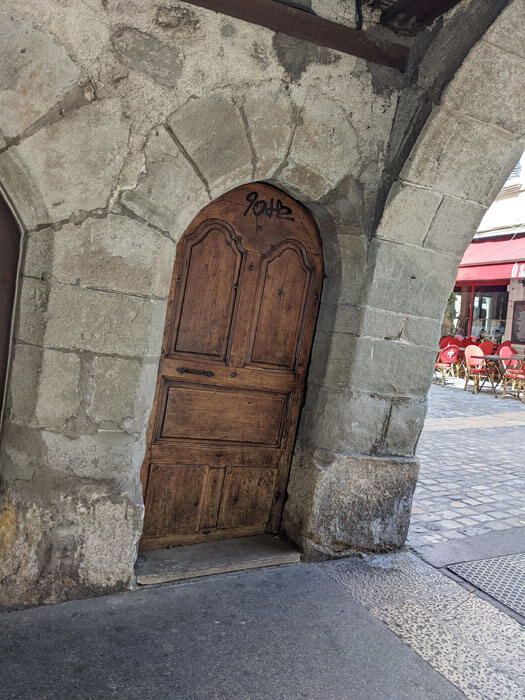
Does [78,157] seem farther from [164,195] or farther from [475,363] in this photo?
[475,363]

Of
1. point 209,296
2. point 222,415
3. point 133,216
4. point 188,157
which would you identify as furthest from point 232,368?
point 188,157

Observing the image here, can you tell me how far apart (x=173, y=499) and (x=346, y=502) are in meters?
1.03

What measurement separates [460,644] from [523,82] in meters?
2.88

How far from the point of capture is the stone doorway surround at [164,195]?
2.35 m

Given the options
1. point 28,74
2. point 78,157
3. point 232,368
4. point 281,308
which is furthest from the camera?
point 281,308

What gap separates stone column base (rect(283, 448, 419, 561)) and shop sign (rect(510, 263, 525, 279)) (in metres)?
9.43

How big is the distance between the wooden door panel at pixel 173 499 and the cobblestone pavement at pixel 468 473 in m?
1.57

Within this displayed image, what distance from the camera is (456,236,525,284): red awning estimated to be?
37.8ft

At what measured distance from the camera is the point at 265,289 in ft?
10.3

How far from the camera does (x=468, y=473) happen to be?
5.54 m

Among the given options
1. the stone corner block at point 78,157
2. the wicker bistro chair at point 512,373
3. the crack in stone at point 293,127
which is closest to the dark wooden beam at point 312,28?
the crack in stone at point 293,127

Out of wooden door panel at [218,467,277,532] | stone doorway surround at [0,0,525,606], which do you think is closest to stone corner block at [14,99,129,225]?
stone doorway surround at [0,0,525,606]

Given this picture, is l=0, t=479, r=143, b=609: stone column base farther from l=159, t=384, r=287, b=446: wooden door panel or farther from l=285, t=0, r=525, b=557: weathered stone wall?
l=285, t=0, r=525, b=557: weathered stone wall

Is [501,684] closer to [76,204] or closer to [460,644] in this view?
[460,644]
